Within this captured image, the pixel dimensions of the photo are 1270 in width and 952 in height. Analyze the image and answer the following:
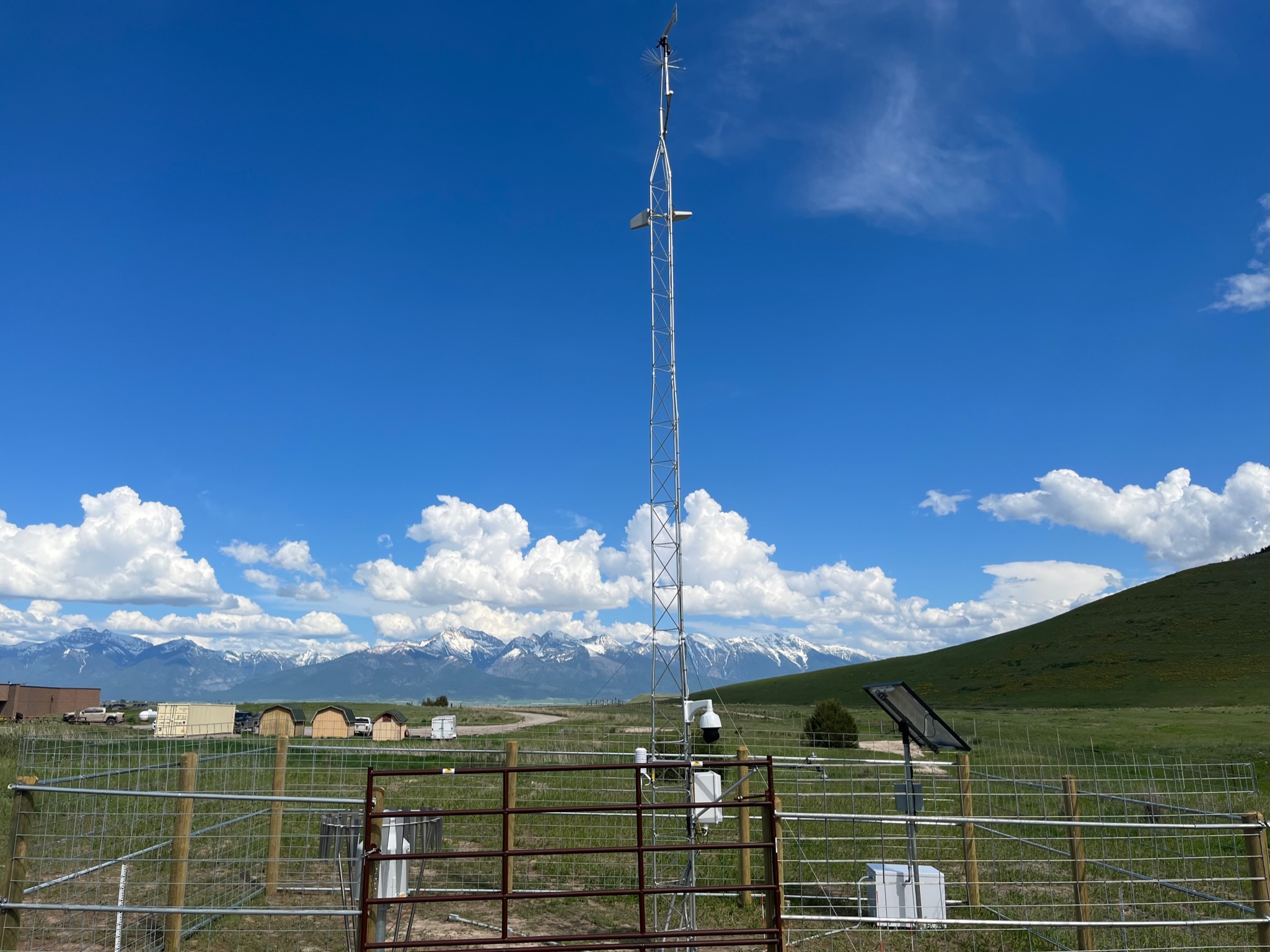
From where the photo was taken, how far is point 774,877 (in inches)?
272

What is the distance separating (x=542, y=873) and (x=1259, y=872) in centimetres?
874

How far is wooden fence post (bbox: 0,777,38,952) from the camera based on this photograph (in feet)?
24.1

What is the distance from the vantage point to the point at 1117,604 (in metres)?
106

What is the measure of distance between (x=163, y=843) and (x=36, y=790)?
5.34 ft

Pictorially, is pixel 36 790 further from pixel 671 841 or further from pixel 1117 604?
pixel 1117 604

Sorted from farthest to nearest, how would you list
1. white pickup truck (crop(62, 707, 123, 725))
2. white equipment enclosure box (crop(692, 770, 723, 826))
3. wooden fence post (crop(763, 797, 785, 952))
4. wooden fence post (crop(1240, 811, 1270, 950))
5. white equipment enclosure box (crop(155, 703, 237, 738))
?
white pickup truck (crop(62, 707, 123, 725)) < white equipment enclosure box (crop(155, 703, 237, 738)) < white equipment enclosure box (crop(692, 770, 723, 826)) < wooden fence post (crop(1240, 811, 1270, 950)) < wooden fence post (crop(763, 797, 785, 952))

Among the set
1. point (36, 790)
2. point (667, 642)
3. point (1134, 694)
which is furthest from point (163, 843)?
point (1134, 694)

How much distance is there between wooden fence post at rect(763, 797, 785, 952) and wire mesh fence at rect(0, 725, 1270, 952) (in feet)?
1.10

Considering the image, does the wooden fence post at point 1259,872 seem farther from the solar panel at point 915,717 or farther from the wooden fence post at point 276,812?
the wooden fence post at point 276,812

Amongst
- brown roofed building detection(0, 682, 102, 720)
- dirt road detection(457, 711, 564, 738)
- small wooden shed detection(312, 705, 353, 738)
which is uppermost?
brown roofed building detection(0, 682, 102, 720)

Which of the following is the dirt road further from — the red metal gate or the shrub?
the red metal gate

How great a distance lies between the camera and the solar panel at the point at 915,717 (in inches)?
403

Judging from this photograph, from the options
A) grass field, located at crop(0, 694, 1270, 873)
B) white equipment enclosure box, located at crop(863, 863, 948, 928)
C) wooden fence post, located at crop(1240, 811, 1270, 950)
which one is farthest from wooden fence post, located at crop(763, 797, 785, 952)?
grass field, located at crop(0, 694, 1270, 873)

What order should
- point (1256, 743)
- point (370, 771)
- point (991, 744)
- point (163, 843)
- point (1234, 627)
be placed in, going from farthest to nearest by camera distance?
point (1234, 627)
point (1256, 743)
point (991, 744)
point (163, 843)
point (370, 771)
